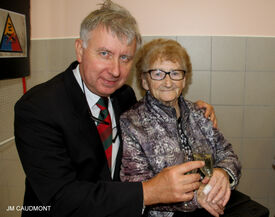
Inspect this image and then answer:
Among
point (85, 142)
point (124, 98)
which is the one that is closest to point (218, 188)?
point (85, 142)

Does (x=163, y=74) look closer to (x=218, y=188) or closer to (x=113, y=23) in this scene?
(x=113, y=23)

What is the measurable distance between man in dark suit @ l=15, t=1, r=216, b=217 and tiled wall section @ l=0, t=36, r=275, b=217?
981 mm

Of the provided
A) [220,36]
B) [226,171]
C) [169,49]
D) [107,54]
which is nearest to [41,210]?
[107,54]

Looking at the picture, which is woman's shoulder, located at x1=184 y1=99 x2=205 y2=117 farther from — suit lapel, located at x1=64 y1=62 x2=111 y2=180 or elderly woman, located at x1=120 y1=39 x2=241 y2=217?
suit lapel, located at x1=64 y1=62 x2=111 y2=180

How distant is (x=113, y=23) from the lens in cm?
117

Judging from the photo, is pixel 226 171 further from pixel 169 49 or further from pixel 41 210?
pixel 41 210

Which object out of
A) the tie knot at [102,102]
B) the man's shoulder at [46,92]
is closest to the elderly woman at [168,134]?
the tie knot at [102,102]

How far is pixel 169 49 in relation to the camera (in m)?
1.45

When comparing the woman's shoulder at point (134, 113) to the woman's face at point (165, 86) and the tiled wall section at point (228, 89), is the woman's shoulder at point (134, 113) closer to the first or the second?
the woman's face at point (165, 86)

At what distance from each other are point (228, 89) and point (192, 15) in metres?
0.79

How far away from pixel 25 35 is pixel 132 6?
3.38 feet

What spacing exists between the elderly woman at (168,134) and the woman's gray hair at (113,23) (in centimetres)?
30

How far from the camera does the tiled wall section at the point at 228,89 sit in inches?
83.4

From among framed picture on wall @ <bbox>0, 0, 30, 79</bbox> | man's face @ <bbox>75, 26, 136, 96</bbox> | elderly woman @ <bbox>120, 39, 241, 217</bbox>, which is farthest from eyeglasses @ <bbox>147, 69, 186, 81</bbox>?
framed picture on wall @ <bbox>0, 0, 30, 79</bbox>
